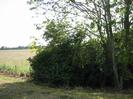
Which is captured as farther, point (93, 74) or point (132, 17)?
point (93, 74)

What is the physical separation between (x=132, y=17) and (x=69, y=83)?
19.7 feet

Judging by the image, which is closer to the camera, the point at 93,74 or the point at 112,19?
the point at 112,19

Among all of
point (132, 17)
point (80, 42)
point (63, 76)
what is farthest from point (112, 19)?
point (63, 76)

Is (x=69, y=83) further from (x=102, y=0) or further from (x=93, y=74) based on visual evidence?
(x=102, y=0)

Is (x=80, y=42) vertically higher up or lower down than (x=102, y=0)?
lower down

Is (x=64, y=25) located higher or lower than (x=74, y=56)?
higher

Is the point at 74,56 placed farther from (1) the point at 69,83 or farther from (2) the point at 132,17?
(2) the point at 132,17

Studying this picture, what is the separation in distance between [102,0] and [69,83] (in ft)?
19.4

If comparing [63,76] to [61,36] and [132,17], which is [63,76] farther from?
[132,17]

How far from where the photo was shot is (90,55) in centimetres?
Answer: 2491

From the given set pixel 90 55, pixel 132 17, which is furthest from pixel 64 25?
pixel 132 17

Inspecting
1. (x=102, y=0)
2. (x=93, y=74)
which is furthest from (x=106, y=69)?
(x=102, y=0)

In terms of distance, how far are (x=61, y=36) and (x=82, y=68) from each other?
2.60 metres

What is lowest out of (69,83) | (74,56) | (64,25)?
(69,83)
